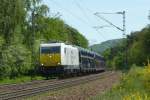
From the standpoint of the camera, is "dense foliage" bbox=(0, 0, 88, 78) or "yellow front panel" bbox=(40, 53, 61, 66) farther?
"dense foliage" bbox=(0, 0, 88, 78)

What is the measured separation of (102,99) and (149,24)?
61418 millimetres

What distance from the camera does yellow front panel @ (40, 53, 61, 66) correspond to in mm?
46250

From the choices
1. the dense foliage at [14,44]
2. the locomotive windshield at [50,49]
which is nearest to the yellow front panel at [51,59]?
the locomotive windshield at [50,49]

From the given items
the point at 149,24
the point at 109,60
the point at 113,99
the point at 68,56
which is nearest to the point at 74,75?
the point at 68,56

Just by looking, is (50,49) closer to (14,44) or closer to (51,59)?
(51,59)

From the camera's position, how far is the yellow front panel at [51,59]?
4625 cm

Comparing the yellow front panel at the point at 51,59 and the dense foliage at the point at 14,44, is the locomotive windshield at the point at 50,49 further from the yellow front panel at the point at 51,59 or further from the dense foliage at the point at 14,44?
the dense foliage at the point at 14,44

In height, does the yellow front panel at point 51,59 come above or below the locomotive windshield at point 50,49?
below

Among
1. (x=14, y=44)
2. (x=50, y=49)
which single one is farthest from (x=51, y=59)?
(x=14, y=44)

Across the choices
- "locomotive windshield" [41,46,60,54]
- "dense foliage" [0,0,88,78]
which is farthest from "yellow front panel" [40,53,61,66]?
"dense foliage" [0,0,88,78]

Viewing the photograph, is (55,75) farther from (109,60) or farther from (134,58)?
(109,60)

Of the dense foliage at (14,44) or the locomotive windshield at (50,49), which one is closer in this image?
the locomotive windshield at (50,49)

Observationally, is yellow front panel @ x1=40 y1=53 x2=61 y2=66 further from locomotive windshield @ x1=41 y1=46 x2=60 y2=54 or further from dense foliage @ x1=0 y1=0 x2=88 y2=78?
dense foliage @ x1=0 y1=0 x2=88 y2=78

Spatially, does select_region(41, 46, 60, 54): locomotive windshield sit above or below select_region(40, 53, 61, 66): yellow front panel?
above
